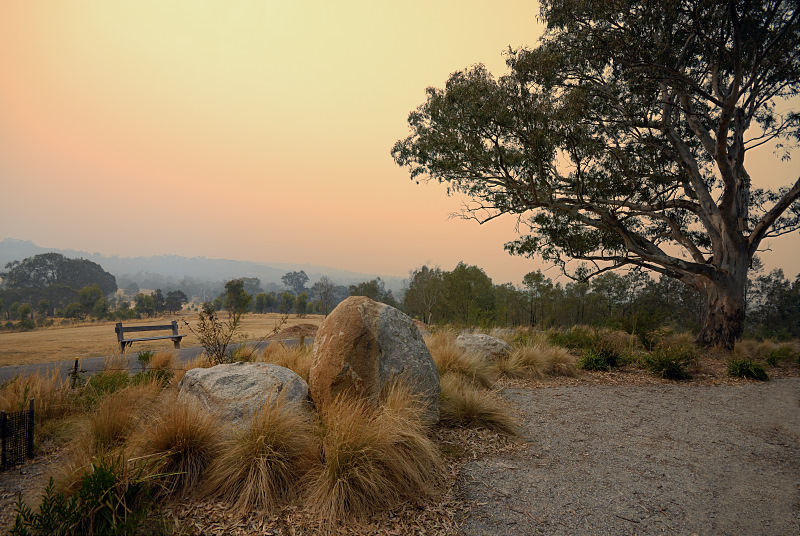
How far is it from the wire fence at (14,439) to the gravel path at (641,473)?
415 cm

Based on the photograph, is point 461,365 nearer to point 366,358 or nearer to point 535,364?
point 535,364

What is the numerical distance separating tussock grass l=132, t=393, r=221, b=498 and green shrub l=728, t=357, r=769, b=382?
1093cm

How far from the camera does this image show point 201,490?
9.80 ft

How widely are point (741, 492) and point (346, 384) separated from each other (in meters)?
3.78

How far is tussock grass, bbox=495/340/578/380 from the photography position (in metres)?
8.19

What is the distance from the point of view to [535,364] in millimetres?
8438

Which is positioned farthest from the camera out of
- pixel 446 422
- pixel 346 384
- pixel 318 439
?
pixel 446 422

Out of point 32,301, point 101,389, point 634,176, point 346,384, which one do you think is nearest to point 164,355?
point 101,389

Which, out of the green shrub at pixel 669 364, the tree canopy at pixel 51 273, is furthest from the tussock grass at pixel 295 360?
the tree canopy at pixel 51 273

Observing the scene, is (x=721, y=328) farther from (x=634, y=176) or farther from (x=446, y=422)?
(x=446, y=422)

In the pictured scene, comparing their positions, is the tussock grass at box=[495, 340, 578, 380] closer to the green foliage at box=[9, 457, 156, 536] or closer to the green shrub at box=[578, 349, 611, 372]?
the green shrub at box=[578, 349, 611, 372]

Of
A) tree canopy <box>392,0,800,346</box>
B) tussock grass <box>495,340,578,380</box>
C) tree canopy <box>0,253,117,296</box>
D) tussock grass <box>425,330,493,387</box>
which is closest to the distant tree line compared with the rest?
tree canopy <box>0,253,117,296</box>

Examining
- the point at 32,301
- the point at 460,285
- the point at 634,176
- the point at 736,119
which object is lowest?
the point at 32,301

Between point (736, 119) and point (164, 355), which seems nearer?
point (164, 355)
